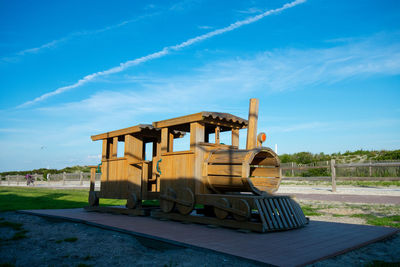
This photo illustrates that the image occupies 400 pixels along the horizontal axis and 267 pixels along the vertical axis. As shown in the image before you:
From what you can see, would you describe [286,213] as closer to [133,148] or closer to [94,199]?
[133,148]

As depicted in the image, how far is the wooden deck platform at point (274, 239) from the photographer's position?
4.15 meters

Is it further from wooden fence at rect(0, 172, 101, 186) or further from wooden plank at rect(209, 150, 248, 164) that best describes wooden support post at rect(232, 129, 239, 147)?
wooden fence at rect(0, 172, 101, 186)

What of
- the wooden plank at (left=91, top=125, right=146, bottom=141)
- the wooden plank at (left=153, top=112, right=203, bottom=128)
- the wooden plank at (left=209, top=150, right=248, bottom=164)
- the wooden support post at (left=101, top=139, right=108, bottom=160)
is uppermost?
the wooden plank at (left=153, top=112, right=203, bottom=128)

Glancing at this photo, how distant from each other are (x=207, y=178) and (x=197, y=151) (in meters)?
0.67

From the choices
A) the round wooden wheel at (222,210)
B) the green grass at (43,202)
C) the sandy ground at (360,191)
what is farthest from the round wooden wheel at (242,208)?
the sandy ground at (360,191)

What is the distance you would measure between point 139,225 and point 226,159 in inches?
93.4

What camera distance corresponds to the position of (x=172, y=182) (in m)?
7.85

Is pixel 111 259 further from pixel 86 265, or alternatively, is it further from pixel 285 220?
pixel 285 220

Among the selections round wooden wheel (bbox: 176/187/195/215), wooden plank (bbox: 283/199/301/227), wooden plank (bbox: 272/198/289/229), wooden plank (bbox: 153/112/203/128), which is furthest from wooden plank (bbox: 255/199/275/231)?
wooden plank (bbox: 153/112/203/128)

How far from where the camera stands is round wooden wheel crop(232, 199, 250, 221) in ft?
19.7

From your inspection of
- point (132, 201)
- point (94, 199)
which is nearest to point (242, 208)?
point (132, 201)

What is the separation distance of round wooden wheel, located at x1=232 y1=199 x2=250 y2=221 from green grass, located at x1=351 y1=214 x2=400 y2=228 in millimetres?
3341

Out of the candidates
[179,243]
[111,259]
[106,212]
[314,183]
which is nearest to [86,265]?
[111,259]

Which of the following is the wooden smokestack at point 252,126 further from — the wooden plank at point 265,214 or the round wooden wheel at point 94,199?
the round wooden wheel at point 94,199
